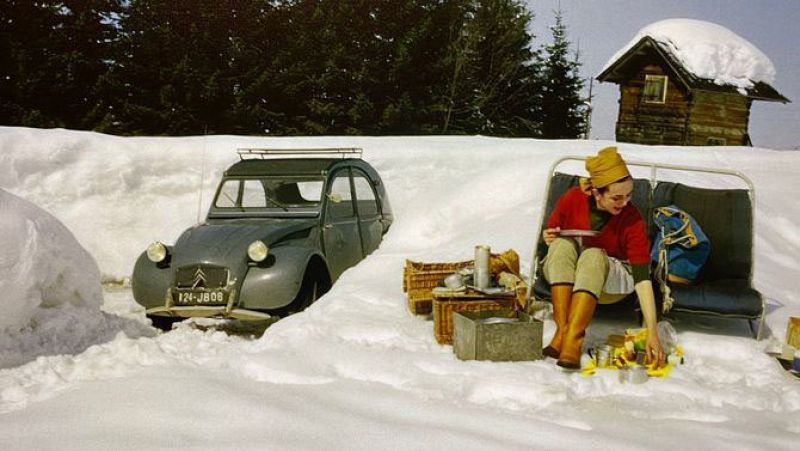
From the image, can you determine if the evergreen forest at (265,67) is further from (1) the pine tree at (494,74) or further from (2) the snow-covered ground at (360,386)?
(2) the snow-covered ground at (360,386)

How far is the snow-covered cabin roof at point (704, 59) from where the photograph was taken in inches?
857

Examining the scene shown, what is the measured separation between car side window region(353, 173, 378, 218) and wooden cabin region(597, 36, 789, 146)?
17576mm

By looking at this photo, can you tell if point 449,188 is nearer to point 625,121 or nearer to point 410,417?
point 410,417

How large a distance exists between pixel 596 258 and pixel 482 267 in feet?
2.81

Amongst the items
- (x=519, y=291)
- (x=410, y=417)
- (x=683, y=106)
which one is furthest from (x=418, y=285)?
(x=683, y=106)

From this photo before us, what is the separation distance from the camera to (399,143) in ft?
44.0

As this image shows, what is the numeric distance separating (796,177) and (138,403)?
11.6 m

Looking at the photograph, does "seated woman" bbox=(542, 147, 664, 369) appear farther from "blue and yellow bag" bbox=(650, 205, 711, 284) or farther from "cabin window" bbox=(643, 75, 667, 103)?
"cabin window" bbox=(643, 75, 667, 103)

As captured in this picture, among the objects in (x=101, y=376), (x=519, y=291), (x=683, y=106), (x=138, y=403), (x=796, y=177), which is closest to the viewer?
(x=138, y=403)

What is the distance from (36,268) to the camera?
4.00 m

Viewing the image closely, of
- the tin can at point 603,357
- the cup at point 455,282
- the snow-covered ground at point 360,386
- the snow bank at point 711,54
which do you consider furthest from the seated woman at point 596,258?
the snow bank at point 711,54

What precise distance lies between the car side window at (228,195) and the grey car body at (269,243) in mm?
11

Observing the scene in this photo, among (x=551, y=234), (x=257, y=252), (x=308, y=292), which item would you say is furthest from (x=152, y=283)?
(x=551, y=234)

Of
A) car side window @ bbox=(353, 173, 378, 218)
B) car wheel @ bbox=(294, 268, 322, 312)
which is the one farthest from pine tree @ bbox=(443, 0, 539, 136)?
car wheel @ bbox=(294, 268, 322, 312)
